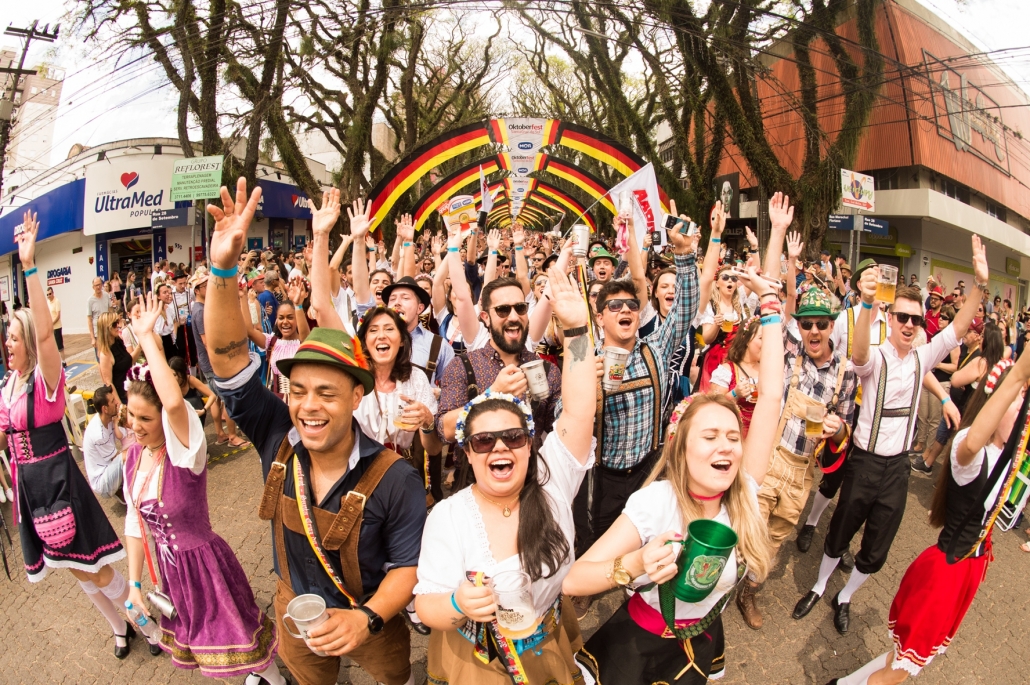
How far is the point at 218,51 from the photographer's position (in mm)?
16312

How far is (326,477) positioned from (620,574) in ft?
3.70

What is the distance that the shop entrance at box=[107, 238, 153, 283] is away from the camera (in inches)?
821

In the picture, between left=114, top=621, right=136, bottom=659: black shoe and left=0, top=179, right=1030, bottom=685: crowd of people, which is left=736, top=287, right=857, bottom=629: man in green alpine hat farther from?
left=114, top=621, right=136, bottom=659: black shoe

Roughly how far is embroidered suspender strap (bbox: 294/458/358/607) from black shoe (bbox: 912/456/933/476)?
646cm

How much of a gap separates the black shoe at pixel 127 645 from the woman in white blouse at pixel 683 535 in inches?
118

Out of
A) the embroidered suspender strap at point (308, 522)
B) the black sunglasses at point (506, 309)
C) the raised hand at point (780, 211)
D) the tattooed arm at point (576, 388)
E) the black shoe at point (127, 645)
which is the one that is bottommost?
the black shoe at point (127, 645)

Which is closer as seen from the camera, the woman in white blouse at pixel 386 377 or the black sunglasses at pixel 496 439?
the black sunglasses at pixel 496 439

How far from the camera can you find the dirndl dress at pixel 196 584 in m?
2.70

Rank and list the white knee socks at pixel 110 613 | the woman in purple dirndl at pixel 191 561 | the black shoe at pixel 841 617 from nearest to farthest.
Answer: the woman in purple dirndl at pixel 191 561
the white knee socks at pixel 110 613
the black shoe at pixel 841 617

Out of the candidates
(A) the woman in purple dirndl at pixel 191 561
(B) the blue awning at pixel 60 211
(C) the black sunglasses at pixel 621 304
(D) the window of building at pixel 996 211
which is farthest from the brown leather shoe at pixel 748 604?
(D) the window of building at pixel 996 211

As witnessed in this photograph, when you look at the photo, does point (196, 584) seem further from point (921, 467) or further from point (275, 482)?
point (921, 467)

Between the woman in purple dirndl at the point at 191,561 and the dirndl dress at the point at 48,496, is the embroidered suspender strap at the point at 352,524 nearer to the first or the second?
the woman in purple dirndl at the point at 191,561

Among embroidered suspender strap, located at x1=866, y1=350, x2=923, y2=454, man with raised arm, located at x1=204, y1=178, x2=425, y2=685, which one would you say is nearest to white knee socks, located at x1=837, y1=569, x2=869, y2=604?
embroidered suspender strap, located at x1=866, y1=350, x2=923, y2=454

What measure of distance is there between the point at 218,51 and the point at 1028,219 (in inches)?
1583
